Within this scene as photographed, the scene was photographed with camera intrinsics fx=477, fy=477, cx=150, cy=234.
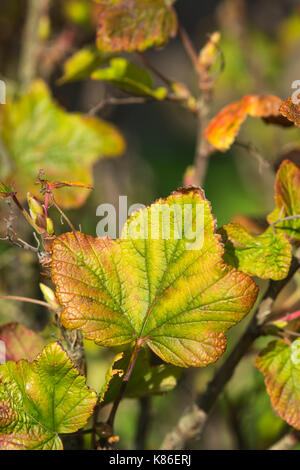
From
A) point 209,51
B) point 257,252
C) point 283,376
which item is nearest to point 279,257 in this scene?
point 257,252

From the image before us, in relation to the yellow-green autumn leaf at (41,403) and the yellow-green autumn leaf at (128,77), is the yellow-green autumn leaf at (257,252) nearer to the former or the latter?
the yellow-green autumn leaf at (41,403)

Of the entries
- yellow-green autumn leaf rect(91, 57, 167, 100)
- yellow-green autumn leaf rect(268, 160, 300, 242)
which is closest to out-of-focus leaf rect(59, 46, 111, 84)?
yellow-green autumn leaf rect(91, 57, 167, 100)

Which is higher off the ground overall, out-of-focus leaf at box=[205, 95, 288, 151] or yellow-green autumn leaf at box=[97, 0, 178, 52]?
yellow-green autumn leaf at box=[97, 0, 178, 52]

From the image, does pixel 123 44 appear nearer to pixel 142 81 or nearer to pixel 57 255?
pixel 142 81

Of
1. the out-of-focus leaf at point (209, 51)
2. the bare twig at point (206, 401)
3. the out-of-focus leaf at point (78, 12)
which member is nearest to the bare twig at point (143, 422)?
the bare twig at point (206, 401)

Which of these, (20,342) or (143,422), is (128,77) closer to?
(20,342)

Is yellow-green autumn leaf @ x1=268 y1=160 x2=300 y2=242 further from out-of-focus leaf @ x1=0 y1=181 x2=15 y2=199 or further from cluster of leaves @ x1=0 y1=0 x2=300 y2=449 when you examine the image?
out-of-focus leaf @ x1=0 y1=181 x2=15 y2=199

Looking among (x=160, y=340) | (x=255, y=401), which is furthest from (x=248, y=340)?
(x=255, y=401)
